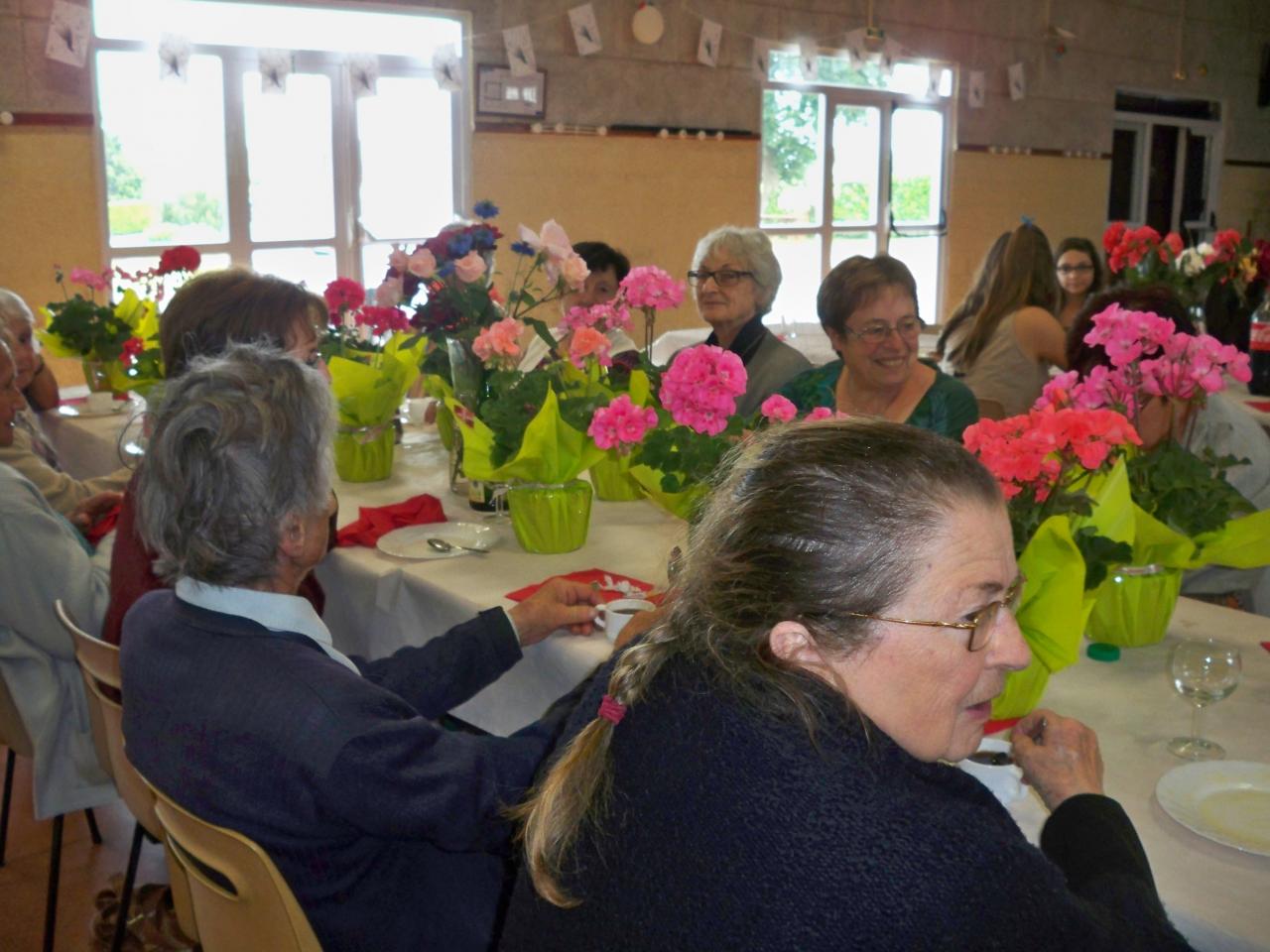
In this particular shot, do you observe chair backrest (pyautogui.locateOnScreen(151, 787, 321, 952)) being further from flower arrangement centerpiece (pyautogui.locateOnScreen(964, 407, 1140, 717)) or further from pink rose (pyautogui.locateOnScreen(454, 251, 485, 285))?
pink rose (pyautogui.locateOnScreen(454, 251, 485, 285))

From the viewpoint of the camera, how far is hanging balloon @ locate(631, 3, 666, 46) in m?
6.80

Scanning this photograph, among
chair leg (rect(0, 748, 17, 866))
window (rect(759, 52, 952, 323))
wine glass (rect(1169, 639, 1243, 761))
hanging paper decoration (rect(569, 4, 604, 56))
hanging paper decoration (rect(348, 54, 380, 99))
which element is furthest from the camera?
window (rect(759, 52, 952, 323))

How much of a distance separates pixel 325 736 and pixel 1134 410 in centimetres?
131

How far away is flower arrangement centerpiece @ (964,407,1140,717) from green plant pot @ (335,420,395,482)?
175 cm

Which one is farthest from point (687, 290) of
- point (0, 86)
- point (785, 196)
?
point (0, 86)

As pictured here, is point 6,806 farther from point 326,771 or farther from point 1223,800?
point 1223,800

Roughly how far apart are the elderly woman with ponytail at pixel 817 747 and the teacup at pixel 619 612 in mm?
782

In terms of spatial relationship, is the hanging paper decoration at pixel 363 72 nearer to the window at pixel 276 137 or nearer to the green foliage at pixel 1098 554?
the window at pixel 276 137

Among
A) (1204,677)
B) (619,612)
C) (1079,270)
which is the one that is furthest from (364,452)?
(1079,270)

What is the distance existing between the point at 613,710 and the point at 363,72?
5.66m

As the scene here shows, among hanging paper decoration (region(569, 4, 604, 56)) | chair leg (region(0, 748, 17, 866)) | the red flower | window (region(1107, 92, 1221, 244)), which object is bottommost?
chair leg (region(0, 748, 17, 866))

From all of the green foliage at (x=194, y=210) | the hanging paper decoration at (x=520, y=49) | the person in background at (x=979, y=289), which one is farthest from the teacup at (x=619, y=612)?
the hanging paper decoration at (x=520, y=49)

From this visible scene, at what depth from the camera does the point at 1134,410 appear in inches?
72.2

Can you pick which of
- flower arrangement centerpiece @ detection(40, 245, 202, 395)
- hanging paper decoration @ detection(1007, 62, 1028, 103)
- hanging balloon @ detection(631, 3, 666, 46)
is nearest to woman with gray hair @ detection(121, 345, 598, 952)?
flower arrangement centerpiece @ detection(40, 245, 202, 395)
